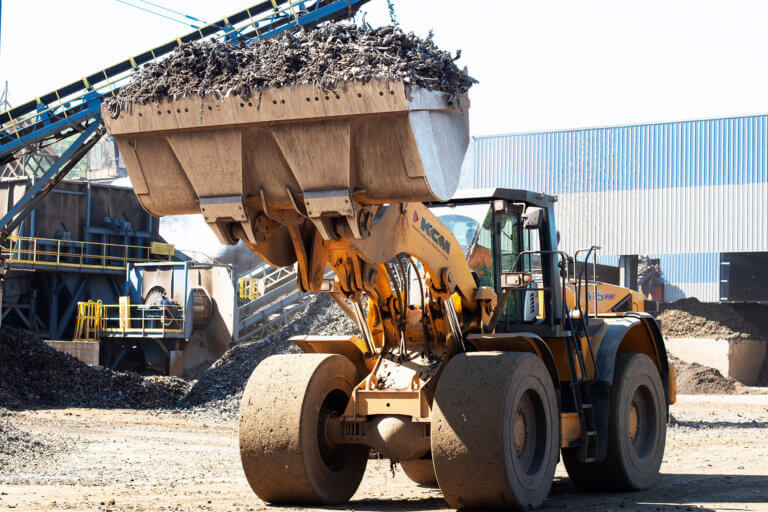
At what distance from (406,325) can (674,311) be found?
24882mm

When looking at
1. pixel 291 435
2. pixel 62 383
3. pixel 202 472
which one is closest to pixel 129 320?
pixel 62 383

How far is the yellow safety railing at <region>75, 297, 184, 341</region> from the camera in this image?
24922mm

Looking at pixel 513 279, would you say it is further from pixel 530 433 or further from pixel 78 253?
pixel 78 253

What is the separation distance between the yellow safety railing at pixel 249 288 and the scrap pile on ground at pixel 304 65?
2186 centimetres

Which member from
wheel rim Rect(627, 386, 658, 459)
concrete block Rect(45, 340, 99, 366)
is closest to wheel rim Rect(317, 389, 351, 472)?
wheel rim Rect(627, 386, 658, 459)

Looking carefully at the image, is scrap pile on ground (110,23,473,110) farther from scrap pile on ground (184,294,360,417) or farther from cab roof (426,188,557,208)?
scrap pile on ground (184,294,360,417)

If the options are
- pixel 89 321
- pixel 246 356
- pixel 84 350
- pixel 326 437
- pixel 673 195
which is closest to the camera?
pixel 326 437

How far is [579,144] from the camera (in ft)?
116

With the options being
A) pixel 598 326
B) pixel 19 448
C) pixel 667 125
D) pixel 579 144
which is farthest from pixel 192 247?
pixel 598 326

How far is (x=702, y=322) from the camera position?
30.2 metres

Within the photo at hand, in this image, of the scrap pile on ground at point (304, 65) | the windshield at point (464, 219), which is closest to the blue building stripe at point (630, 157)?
the windshield at point (464, 219)

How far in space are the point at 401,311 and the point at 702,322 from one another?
81.1 feet

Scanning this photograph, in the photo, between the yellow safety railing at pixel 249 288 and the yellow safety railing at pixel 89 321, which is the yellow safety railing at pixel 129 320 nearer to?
the yellow safety railing at pixel 89 321

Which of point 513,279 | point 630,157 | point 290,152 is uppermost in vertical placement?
point 630,157
